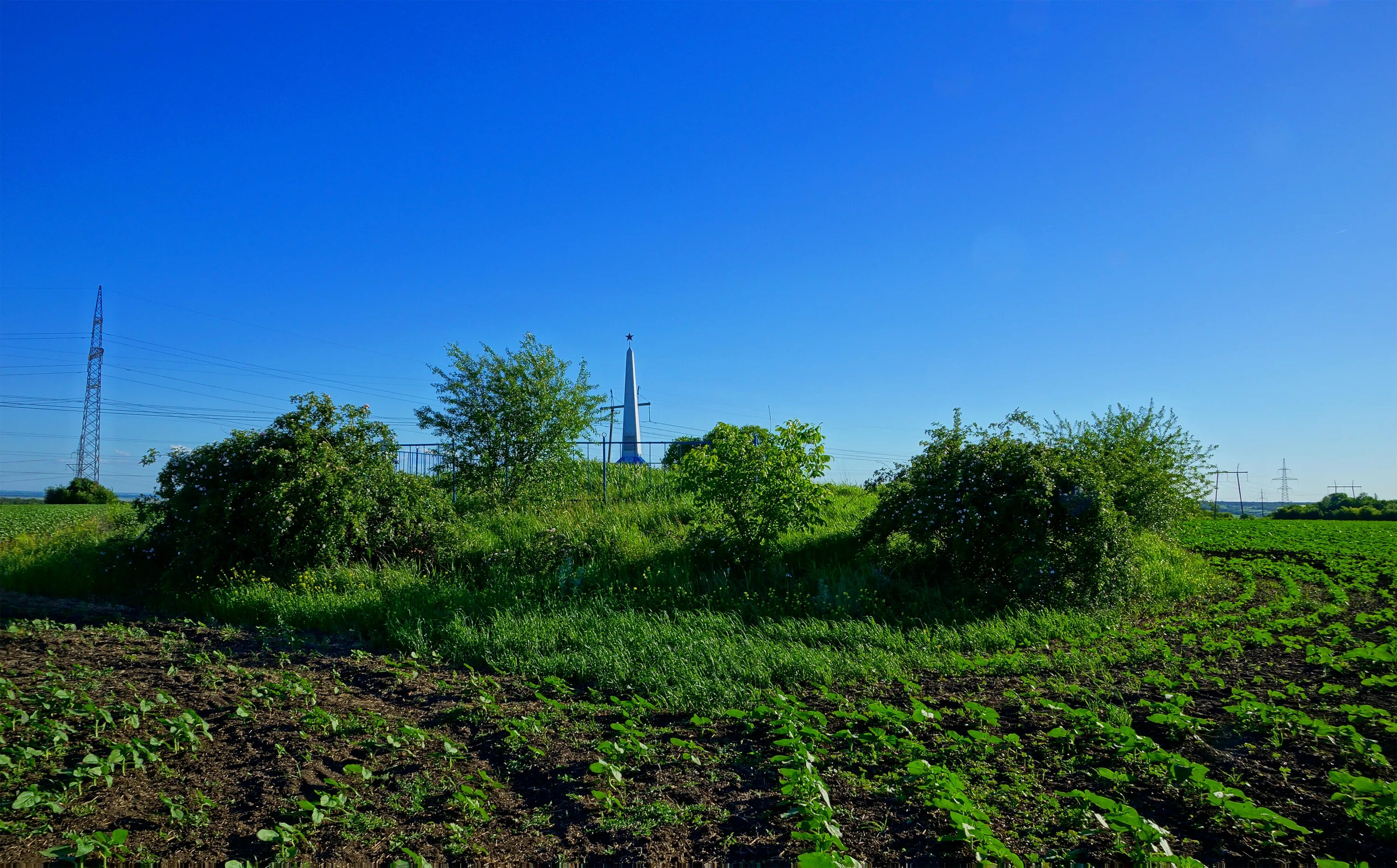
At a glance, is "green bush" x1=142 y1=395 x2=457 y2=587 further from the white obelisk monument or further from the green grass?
the white obelisk monument

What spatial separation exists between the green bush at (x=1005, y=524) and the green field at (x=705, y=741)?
1.57m

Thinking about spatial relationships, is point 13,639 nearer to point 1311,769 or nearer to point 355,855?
point 355,855

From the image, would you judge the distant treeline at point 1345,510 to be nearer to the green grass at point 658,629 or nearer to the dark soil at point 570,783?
the green grass at point 658,629

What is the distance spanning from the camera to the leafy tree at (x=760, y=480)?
38.9 ft

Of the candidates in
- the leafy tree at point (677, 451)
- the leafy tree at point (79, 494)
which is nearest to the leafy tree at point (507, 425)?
the leafy tree at point (677, 451)

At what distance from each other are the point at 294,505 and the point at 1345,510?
57.8 metres

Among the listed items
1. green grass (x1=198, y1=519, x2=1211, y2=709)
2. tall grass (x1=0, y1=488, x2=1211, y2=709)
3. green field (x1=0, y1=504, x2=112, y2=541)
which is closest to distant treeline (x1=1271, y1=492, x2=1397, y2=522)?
tall grass (x1=0, y1=488, x2=1211, y2=709)

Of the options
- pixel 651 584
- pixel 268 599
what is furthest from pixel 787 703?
pixel 268 599

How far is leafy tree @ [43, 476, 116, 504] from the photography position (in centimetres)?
4234

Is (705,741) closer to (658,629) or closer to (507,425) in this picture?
(658,629)

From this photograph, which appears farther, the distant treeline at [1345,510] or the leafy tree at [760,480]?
the distant treeline at [1345,510]

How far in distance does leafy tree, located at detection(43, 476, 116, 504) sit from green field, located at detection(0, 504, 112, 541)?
203cm

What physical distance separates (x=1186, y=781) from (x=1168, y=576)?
9992 millimetres

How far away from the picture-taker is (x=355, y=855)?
11.2 feet
